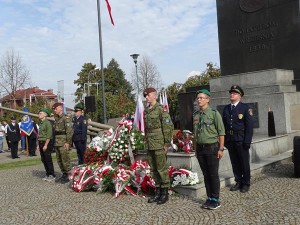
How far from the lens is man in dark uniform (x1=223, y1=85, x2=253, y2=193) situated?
6297mm

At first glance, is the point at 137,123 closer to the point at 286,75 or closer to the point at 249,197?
the point at 249,197

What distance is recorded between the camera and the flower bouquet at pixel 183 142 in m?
7.16

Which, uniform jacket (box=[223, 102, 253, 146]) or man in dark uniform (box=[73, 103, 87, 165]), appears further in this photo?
man in dark uniform (box=[73, 103, 87, 165])

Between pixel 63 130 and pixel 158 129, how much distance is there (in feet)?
11.5

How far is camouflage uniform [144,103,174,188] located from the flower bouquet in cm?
110

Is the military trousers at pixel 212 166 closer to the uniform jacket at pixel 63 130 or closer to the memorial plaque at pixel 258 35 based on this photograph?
the uniform jacket at pixel 63 130

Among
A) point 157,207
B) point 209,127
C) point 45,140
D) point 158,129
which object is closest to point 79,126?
point 45,140

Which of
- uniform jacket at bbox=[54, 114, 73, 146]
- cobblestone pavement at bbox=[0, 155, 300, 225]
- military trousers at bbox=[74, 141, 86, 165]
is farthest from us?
military trousers at bbox=[74, 141, 86, 165]

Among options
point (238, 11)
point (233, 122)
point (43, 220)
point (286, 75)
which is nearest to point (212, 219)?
point (233, 122)

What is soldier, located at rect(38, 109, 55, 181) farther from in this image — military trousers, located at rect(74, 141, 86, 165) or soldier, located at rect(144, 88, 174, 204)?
soldier, located at rect(144, 88, 174, 204)

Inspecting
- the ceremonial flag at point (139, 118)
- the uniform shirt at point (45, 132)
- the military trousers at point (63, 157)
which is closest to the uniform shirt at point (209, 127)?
the ceremonial flag at point (139, 118)

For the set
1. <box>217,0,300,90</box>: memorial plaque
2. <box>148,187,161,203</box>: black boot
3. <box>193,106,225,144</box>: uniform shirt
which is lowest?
<box>148,187,161,203</box>: black boot

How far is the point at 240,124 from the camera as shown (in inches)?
249

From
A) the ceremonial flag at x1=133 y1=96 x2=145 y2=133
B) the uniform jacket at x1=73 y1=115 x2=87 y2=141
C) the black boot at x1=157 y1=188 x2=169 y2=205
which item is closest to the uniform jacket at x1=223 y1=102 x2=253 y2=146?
the black boot at x1=157 y1=188 x2=169 y2=205
